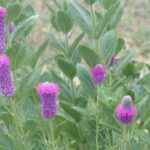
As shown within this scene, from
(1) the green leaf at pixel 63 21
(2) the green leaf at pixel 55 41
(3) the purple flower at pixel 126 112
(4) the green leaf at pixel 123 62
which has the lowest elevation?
(4) the green leaf at pixel 123 62

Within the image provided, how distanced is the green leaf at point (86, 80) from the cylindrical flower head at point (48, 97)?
1.29 ft

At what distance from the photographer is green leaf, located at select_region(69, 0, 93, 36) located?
7.29ft

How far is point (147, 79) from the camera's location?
2.45 meters

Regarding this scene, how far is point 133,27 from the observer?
579 centimetres

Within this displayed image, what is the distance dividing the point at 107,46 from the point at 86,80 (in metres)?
0.17

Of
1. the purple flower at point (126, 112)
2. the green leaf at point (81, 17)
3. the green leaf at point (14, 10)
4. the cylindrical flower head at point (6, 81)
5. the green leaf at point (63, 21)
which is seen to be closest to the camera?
the purple flower at point (126, 112)

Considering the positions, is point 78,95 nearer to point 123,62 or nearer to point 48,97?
point 123,62

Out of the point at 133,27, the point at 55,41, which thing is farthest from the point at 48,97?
the point at 133,27

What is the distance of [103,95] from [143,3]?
4439 mm

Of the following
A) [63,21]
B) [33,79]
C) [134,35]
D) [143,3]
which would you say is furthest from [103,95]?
[143,3]

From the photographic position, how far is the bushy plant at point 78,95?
1927 mm

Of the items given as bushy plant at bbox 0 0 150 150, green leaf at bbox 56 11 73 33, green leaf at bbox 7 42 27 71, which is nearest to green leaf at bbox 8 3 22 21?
bushy plant at bbox 0 0 150 150

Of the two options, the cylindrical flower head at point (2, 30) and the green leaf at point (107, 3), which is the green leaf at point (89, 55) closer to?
the green leaf at point (107, 3)

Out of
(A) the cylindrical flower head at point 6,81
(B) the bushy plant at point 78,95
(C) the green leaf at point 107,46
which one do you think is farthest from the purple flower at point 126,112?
(C) the green leaf at point 107,46
